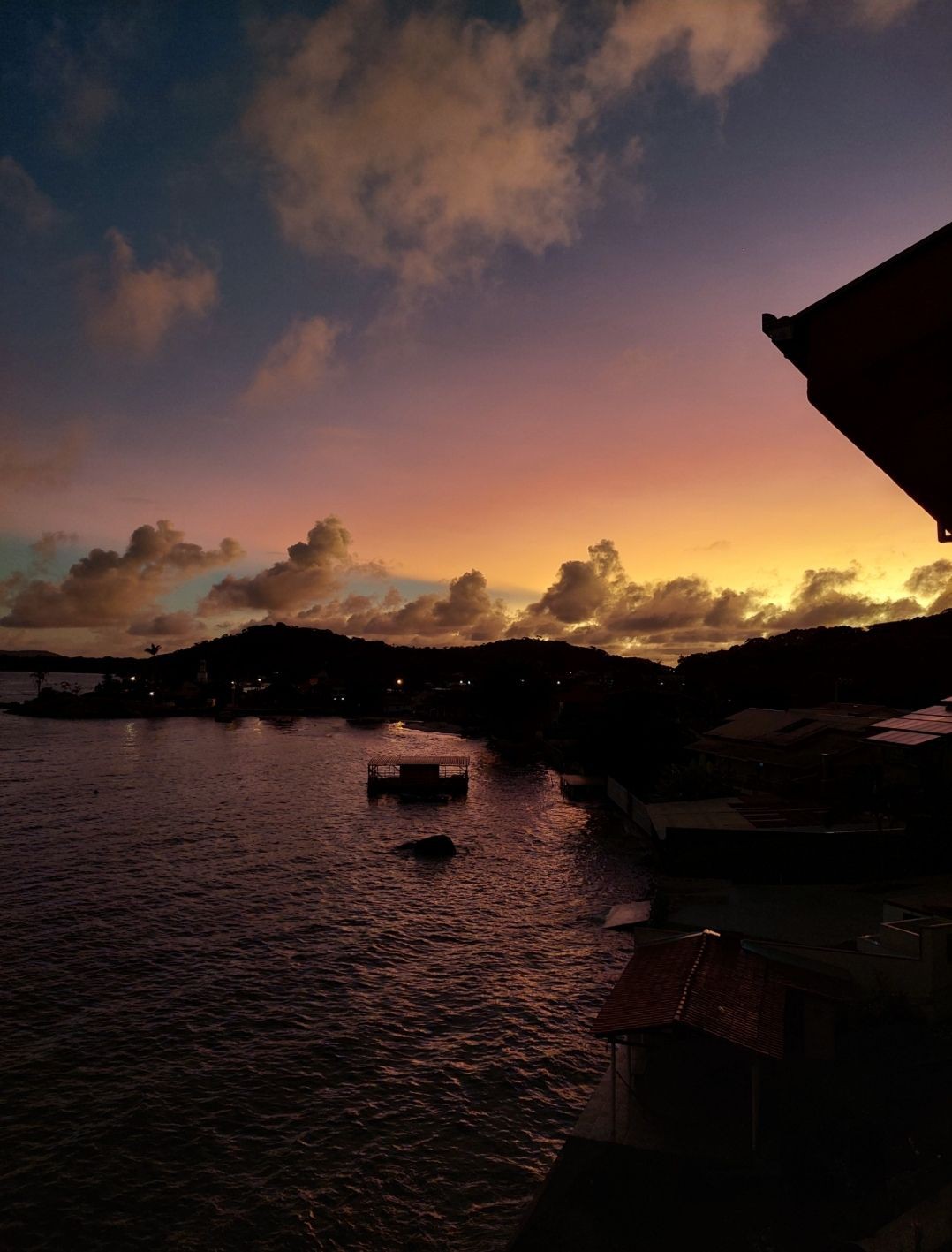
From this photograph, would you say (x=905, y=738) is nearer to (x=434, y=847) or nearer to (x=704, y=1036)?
(x=704, y=1036)

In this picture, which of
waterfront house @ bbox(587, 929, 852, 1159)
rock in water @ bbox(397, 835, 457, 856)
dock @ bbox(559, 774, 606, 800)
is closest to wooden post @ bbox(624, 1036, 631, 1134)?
waterfront house @ bbox(587, 929, 852, 1159)

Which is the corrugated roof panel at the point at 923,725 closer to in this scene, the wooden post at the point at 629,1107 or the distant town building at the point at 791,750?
the distant town building at the point at 791,750

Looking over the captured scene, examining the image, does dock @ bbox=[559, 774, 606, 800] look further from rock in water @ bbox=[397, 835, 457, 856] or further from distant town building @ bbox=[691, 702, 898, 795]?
rock in water @ bbox=[397, 835, 457, 856]

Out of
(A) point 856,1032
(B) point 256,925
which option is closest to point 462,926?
(B) point 256,925

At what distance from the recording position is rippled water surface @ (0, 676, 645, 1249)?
1752 cm

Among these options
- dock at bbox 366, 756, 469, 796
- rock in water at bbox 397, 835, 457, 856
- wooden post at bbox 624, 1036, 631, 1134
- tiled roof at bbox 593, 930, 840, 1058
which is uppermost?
tiled roof at bbox 593, 930, 840, 1058

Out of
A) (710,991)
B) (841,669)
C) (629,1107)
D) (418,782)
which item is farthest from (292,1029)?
(841,669)

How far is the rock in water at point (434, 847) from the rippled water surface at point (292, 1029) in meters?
1.20

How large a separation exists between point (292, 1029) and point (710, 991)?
51.7 ft

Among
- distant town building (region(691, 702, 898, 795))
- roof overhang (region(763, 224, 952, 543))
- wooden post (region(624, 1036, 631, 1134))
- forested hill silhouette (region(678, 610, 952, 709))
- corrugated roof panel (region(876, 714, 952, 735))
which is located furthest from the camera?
forested hill silhouette (region(678, 610, 952, 709))

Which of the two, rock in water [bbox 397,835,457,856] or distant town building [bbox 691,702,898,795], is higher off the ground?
distant town building [bbox 691,702,898,795]

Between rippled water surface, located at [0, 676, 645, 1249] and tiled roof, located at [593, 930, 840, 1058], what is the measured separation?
4750 mm

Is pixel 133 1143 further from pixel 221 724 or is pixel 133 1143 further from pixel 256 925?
pixel 221 724

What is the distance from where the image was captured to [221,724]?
162500 millimetres
